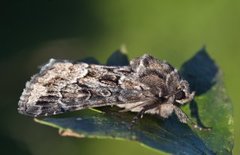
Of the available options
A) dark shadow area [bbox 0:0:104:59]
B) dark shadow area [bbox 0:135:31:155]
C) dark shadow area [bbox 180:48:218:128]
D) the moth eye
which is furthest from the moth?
dark shadow area [bbox 0:0:104:59]

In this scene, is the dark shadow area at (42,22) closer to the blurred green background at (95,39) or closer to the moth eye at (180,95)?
the blurred green background at (95,39)

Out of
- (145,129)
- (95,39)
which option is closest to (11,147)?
(95,39)

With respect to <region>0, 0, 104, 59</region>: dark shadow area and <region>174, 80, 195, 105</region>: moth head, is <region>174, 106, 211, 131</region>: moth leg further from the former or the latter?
<region>0, 0, 104, 59</region>: dark shadow area

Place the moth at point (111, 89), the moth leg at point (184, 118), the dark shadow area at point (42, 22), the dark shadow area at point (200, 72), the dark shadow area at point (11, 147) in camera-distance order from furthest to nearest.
Result: 1. the dark shadow area at point (42, 22)
2. the dark shadow area at point (11, 147)
3. the dark shadow area at point (200, 72)
4. the moth at point (111, 89)
5. the moth leg at point (184, 118)

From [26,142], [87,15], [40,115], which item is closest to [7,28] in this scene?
[87,15]

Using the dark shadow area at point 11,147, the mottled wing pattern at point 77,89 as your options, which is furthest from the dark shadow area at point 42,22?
the mottled wing pattern at point 77,89
